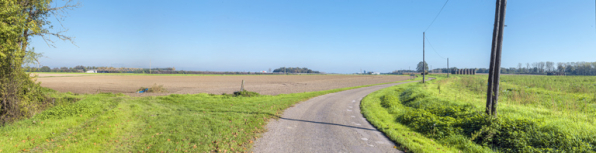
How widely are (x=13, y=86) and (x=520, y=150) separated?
15.5 meters

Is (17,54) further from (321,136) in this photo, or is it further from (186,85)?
(186,85)

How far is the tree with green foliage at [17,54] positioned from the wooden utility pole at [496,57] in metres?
15.3

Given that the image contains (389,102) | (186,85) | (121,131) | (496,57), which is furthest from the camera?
(186,85)

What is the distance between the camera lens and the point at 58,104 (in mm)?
9906

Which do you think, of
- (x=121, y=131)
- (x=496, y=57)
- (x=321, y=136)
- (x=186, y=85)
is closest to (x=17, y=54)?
(x=121, y=131)

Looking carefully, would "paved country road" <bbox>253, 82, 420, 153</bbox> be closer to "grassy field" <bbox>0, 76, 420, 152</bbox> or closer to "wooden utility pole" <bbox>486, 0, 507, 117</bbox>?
"grassy field" <bbox>0, 76, 420, 152</bbox>

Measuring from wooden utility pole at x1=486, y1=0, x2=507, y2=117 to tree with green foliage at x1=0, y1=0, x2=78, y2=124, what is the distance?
15.3 metres

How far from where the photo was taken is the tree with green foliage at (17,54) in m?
7.85

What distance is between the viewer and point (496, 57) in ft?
28.1

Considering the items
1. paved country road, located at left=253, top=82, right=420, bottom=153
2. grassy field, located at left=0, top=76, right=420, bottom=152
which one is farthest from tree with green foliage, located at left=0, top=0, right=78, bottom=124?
paved country road, located at left=253, top=82, right=420, bottom=153

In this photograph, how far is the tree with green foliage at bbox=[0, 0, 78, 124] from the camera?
785 centimetres

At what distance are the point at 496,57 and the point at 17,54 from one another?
15.9 meters

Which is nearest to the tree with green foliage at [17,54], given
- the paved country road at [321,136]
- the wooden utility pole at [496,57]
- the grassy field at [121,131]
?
the grassy field at [121,131]

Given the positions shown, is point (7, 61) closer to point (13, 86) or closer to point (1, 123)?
point (13, 86)
